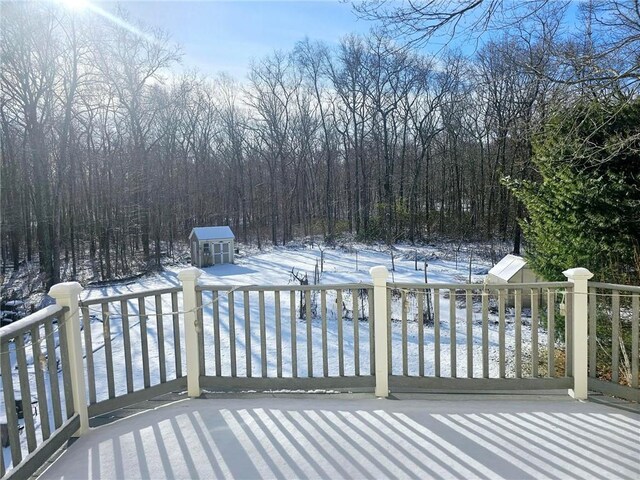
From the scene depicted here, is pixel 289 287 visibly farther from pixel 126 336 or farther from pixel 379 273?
pixel 126 336

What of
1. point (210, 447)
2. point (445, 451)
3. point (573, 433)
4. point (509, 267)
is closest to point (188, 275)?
point (210, 447)

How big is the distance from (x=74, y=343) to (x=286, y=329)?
15.6ft

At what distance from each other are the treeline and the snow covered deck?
36.5 feet

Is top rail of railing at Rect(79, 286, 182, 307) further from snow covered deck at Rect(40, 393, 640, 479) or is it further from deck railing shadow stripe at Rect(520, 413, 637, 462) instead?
deck railing shadow stripe at Rect(520, 413, 637, 462)

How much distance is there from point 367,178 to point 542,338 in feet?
55.5

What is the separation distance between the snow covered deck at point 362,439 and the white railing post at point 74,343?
0.15 m

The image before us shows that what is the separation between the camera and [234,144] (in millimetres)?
23438

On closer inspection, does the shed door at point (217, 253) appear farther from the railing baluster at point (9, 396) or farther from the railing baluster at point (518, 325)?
the railing baluster at point (9, 396)

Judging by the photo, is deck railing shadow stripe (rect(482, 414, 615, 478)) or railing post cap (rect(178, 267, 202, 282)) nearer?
deck railing shadow stripe (rect(482, 414, 615, 478))

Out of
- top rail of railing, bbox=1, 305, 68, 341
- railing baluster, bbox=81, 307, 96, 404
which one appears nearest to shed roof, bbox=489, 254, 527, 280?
railing baluster, bbox=81, 307, 96, 404

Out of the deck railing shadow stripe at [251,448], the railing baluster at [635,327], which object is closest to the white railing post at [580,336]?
the railing baluster at [635,327]

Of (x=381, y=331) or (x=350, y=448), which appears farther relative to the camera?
(x=381, y=331)

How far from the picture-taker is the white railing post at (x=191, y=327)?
2895 mm

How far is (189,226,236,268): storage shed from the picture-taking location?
48.1 feet
